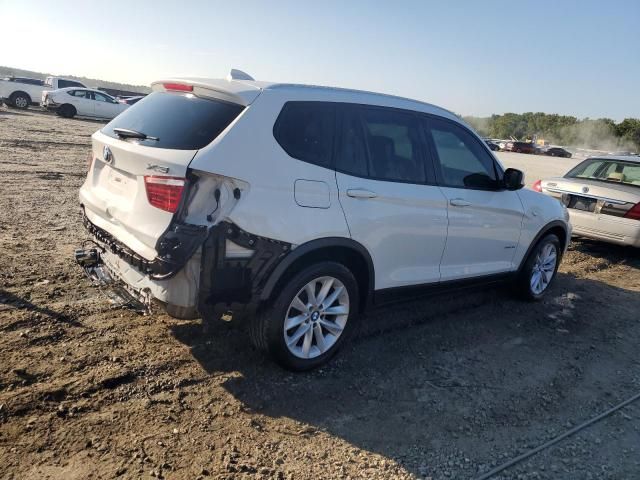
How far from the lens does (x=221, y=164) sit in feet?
10.5

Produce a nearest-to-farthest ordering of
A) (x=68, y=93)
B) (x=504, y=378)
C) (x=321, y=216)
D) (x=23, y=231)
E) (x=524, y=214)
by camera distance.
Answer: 1. (x=321, y=216)
2. (x=504, y=378)
3. (x=524, y=214)
4. (x=23, y=231)
5. (x=68, y=93)

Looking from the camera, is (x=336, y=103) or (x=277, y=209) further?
(x=336, y=103)

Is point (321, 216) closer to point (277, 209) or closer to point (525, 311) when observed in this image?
point (277, 209)

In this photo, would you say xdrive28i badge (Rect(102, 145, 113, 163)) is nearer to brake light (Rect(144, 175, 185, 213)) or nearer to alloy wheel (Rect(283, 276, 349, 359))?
brake light (Rect(144, 175, 185, 213))

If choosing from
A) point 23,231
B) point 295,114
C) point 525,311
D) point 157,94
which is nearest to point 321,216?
point 295,114

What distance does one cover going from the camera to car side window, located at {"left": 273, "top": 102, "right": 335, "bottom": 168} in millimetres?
3549

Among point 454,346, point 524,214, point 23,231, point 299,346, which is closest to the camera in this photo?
point 299,346

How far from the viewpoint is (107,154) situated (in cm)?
378

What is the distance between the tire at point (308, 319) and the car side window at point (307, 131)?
754 mm

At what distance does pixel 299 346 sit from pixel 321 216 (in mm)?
962

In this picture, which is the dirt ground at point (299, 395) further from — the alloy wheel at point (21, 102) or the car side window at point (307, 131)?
the alloy wheel at point (21, 102)

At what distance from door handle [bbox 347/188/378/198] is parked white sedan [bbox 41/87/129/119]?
24609mm

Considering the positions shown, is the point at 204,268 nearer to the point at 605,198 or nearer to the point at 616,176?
the point at 605,198

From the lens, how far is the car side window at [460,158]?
458cm
